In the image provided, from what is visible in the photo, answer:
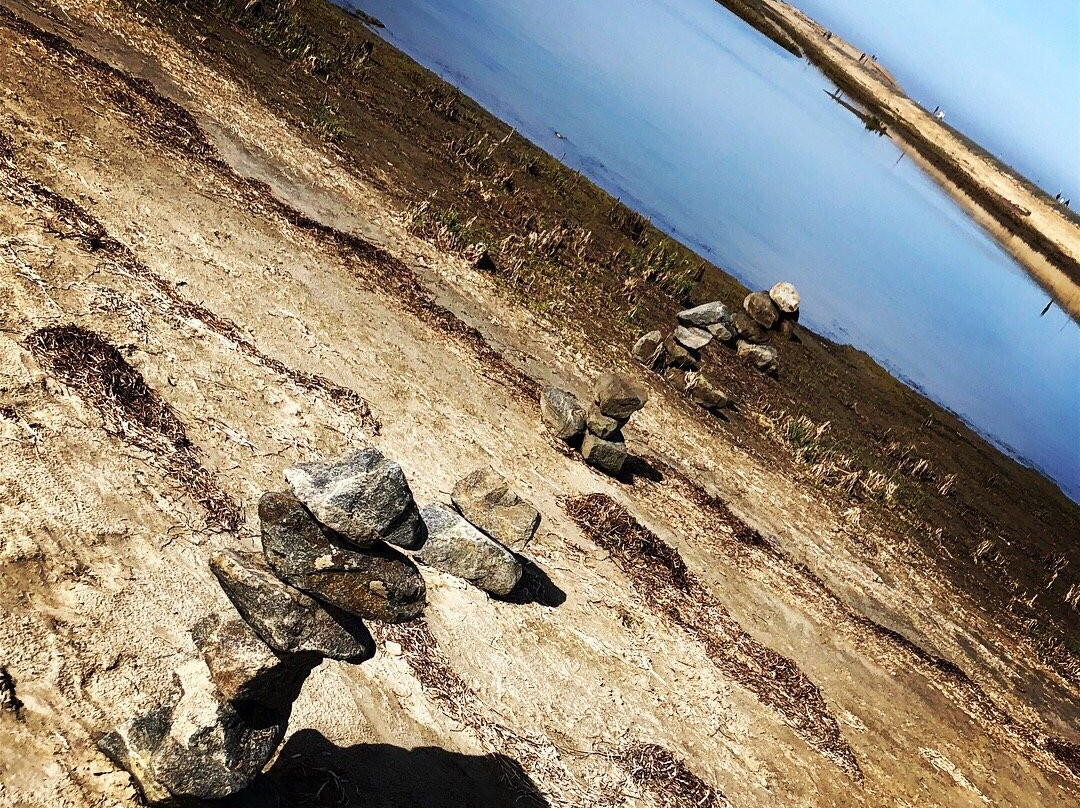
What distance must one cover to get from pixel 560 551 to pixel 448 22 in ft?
139

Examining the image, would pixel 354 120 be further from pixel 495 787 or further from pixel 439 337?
pixel 495 787

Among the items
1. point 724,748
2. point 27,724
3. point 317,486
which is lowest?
point 27,724

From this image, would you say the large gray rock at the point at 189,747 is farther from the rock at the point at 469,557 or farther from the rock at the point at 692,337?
the rock at the point at 692,337

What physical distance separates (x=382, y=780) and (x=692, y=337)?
63.3ft

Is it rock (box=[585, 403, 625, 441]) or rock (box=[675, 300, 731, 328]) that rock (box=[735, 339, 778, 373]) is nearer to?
rock (box=[675, 300, 731, 328])

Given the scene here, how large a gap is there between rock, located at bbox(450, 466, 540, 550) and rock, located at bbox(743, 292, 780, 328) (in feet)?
65.0

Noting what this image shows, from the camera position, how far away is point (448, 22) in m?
45.8

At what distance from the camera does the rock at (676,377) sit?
21875 mm

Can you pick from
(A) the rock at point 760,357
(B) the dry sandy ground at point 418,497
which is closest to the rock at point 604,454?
(B) the dry sandy ground at point 418,497

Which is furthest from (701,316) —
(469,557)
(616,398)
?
(469,557)

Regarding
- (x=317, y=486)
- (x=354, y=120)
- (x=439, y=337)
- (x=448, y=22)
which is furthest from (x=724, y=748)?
(x=448, y=22)

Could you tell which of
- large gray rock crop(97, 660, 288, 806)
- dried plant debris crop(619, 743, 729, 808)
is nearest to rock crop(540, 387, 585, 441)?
dried plant debris crop(619, 743, 729, 808)

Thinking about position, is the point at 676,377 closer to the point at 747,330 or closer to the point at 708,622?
the point at 747,330

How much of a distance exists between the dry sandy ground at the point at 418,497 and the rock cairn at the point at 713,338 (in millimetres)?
1410
